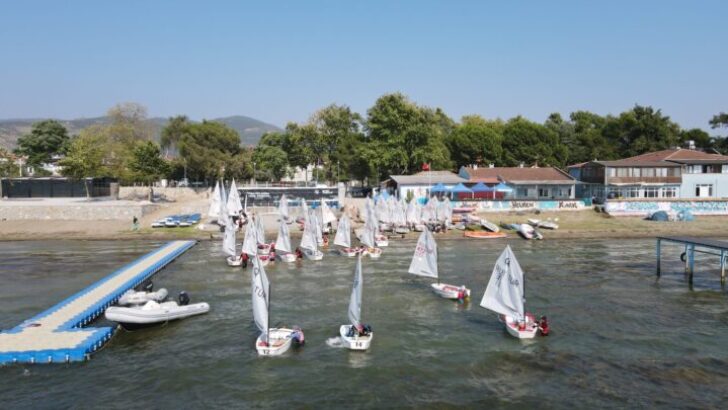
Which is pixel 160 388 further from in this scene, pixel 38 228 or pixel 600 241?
pixel 38 228

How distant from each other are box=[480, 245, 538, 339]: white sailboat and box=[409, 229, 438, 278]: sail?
9605mm

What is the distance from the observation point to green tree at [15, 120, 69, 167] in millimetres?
148625

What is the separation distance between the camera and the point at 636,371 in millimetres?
29359

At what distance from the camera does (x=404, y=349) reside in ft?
107

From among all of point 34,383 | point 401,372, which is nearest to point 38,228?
point 34,383

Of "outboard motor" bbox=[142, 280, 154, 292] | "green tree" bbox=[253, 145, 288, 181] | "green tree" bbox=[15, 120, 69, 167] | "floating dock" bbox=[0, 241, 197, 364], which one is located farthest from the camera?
"green tree" bbox=[253, 145, 288, 181]

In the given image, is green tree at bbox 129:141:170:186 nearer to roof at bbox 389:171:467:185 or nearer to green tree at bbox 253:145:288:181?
green tree at bbox 253:145:288:181

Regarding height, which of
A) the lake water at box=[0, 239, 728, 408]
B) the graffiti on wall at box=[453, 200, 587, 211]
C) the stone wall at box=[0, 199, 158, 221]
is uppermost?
the graffiti on wall at box=[453, 200, 587, 211]

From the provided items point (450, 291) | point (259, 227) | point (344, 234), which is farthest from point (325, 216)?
point (450, 291)

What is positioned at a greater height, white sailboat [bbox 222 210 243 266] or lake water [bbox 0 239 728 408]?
white sailboat [bbox 222 210 243 266]

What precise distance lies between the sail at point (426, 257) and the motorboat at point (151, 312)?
17.0 metres

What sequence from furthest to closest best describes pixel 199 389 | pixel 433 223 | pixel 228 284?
pixel 433 223 < pixel 228 284 < pixel 199 389

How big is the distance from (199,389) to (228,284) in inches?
846

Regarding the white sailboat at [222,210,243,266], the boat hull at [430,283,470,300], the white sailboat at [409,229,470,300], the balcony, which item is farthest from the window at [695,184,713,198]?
the white sailboat at [222,210,243,266]
